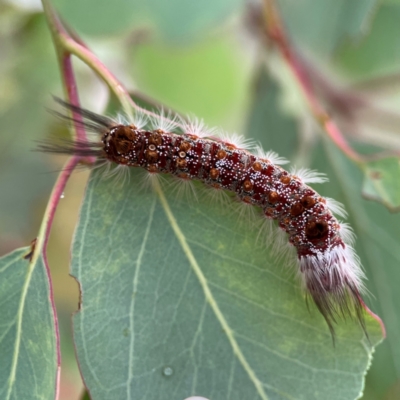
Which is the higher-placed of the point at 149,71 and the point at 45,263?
the point at 149,71

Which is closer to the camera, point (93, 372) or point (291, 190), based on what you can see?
point (93, 372)

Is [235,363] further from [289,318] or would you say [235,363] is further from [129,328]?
[129,328]

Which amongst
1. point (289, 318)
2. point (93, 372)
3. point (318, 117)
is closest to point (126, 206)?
point (93, 372)

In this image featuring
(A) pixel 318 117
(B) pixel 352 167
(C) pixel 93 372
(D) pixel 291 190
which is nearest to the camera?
(C) pixel 93 372

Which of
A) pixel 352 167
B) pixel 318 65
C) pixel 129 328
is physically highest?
pixel 318 65

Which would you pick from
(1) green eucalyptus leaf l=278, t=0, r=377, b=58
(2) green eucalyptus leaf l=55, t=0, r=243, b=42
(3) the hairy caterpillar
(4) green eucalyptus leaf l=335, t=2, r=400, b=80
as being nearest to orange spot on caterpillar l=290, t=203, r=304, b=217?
(3) the hairy caterpillar

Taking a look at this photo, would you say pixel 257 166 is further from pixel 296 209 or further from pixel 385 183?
pixel 385 183
